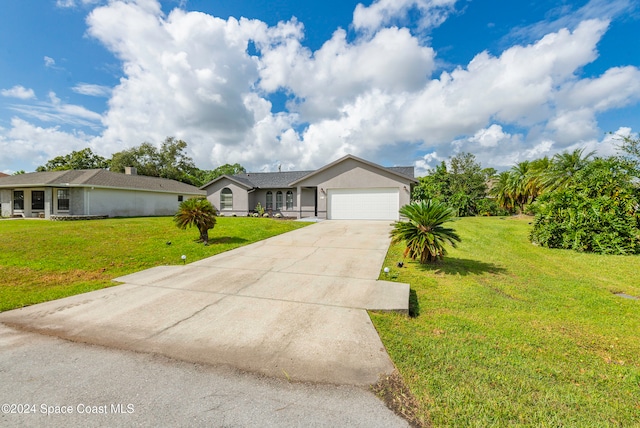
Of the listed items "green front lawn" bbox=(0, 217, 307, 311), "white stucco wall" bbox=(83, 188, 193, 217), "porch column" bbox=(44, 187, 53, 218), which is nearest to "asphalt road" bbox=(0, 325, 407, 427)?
"green front lawn" bbox=(0, 217, 307, 311)

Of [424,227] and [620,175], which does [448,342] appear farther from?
[620,175]

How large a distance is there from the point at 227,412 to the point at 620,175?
47.7 ft

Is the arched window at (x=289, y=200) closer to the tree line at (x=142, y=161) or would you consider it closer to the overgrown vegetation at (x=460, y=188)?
the overgrown vegetation at (x=460, y=188)

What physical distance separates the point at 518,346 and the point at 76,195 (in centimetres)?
2495

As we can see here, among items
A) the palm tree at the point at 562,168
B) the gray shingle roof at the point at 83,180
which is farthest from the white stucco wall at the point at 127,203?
the palm tree at the point at 562,168

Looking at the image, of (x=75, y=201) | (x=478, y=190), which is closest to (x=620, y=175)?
(x=478, y=190)

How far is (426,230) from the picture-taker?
6.98 metres

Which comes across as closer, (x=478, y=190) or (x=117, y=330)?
(x=117, y=330)

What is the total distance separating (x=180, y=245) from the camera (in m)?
10.3

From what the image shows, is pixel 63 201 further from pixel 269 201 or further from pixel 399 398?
pixel 399 398

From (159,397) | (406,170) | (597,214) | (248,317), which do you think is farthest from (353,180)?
(159,397)

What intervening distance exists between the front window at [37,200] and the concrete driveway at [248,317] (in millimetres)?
20999

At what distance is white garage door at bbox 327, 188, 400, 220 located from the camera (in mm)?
18484

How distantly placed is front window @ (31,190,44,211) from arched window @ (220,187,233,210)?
1245 centimetres
